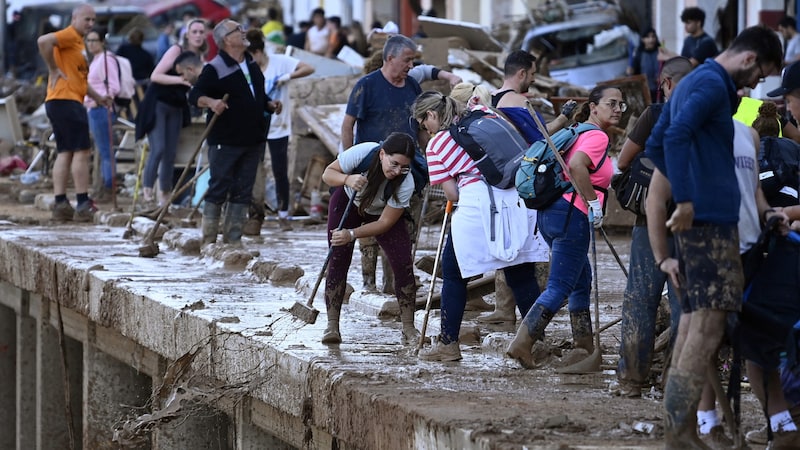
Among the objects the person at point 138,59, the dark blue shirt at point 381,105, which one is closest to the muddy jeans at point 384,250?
A: the dark blue shirt at point 381,105

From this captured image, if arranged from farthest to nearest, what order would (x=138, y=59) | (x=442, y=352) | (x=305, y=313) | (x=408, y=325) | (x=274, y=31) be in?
(x=274, y=31), (x=138, y=59), (x=305, y=313), (x=408, y=325), (x=442, y=352)

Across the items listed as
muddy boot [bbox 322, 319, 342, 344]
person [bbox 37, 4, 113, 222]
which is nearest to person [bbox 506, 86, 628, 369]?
muddy boot [bbox 322, 319, 342, 344]

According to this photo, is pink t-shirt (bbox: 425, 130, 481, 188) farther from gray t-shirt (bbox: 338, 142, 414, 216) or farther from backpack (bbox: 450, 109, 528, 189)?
gray t-shirt (bbox: 338, 142, 414, 216)

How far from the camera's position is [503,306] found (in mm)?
8844

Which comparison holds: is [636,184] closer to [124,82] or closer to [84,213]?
[84,213]

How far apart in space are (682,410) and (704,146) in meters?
0.93

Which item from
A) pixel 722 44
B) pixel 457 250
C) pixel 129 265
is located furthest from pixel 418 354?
pixel 722 44

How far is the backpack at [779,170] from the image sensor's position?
22.9ft

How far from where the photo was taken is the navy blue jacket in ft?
38.8

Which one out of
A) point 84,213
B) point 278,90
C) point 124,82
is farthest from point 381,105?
point 124,82

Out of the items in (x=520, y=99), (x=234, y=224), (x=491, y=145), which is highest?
(x=520, y=99)

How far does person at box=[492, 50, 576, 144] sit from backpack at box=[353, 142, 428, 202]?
1.65ft

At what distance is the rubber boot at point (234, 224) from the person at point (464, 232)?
4551mm

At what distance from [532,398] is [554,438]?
89 centimetres
